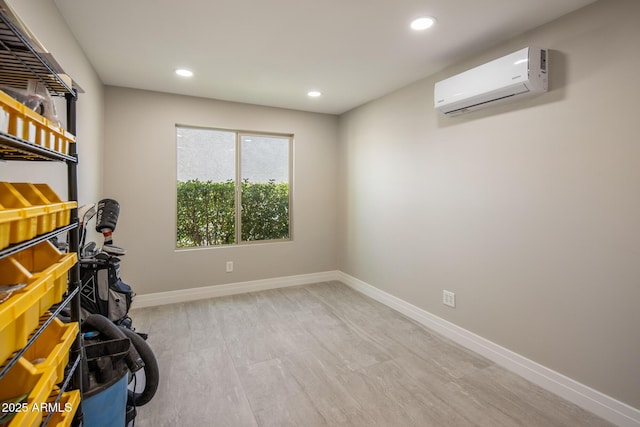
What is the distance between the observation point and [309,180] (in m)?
4.52

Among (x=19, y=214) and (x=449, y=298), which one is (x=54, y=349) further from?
(x=449, y=298)

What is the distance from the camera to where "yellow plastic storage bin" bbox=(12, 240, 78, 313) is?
1049 mm

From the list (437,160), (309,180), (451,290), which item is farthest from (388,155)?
(451,290)

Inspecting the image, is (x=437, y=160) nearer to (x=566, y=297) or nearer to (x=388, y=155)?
(x=388, y=155)

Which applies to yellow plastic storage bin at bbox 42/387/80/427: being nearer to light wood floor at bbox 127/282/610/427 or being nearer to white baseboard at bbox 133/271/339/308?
light wood floor at bbox 127/282/610/427

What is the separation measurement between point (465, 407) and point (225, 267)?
300 cm

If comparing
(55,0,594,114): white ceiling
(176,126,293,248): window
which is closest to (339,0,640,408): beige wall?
(55,0,594,114): white ceiling

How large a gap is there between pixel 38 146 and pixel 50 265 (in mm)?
477

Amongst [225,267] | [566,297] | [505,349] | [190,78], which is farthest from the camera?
[225,267]

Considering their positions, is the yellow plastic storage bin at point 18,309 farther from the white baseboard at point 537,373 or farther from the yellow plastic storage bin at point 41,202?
the white baseboard at point 537,373

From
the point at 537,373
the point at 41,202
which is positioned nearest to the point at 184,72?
the point at 41,202

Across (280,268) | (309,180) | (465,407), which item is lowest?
(465,407)

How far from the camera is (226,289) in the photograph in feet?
13.2

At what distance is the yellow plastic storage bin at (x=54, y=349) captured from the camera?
1.04m
